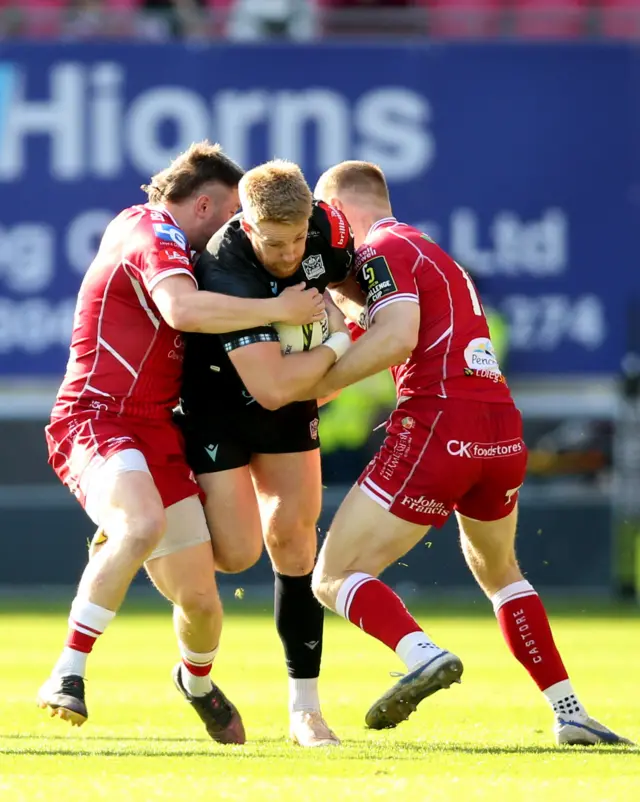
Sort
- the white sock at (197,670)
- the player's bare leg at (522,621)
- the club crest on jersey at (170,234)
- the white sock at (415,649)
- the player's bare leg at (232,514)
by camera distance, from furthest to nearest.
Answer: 1. the white sock at (197,670)
2. the player's bare leg at (232,514)
3. the player's bare leg at (522,621)
4. the club crest on jersey at (170,234)
5. the white sock at (415,649)

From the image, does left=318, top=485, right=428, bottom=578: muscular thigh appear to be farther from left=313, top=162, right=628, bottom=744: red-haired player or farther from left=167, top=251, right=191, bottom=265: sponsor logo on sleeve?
left=167, top=251, right=191, bottom=265: sponsor logo on sleeve

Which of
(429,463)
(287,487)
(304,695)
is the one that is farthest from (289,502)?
(304,695)

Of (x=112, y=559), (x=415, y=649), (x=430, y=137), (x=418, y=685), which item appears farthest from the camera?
(x=430, y=137)

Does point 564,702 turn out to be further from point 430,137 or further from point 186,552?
point 430,137

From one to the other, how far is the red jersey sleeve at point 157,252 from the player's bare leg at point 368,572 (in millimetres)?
1111

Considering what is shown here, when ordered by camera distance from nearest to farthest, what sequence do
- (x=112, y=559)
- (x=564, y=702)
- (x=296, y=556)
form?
1. (x=112, y=559)
2. (x=564, y=702)
3. (x=296, y=556)

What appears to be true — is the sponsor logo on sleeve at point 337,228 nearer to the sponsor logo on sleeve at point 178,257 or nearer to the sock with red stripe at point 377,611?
the sponsor logo on sleeve at point 178,257

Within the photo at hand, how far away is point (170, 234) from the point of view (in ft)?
19.8

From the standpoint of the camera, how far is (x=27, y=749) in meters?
5.97

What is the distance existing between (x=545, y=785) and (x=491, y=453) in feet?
4.79

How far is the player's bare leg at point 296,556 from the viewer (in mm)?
6344

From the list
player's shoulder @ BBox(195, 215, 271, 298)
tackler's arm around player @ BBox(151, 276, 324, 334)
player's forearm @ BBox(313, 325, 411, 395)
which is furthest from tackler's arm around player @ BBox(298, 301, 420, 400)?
player's shoulder @ BBox(195, 215, 271, 298)

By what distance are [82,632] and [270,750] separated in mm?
880

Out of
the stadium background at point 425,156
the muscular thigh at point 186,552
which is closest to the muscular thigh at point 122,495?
the muscular thigh at point 186,552
